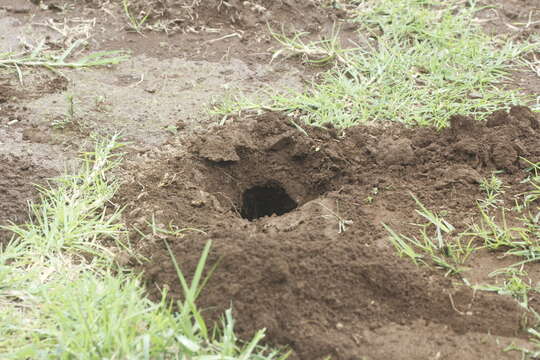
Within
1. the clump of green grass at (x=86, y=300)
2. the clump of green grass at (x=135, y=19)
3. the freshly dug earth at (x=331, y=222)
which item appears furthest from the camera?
the clump of green grass at (x=135, y=19)

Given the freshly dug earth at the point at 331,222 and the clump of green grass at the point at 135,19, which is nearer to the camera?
the freshly dug earth at the point at 331,222

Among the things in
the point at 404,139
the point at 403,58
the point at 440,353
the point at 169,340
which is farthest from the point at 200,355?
the point at 403,58

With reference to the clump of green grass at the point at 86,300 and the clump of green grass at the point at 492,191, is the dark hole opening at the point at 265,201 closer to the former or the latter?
the clump of green grass at the point at 86,300

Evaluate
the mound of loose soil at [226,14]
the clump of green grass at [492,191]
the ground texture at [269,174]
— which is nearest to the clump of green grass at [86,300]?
the ground texture at [269,174]

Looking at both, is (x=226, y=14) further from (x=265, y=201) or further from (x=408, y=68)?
(x=265, y=201)

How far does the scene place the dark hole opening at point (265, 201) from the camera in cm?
357

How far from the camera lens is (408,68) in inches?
164

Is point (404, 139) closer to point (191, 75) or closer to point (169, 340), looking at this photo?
point (191, 75)

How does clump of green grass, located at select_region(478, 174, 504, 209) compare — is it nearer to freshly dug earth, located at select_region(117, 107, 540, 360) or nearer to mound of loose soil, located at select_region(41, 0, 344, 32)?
freshly dug earth, located at select_region(117, 107, 540, 360)

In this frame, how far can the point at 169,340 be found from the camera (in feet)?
7.18

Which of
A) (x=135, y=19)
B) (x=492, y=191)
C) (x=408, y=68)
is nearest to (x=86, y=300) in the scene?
(x=492, y=191)

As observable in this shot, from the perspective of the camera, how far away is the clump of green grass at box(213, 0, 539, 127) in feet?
12.4

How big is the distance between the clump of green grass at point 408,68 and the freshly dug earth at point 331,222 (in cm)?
24

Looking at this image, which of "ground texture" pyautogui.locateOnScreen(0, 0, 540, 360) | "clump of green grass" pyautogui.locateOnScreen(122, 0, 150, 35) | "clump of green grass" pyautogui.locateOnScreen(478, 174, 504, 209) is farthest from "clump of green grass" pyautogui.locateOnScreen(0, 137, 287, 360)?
"clump of green grass" pyautogui.locateOnScreen(122, 0, 150, 35)
